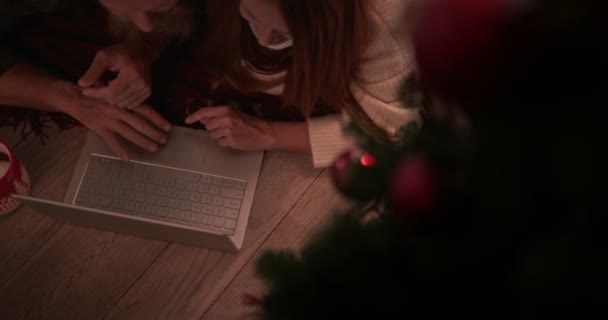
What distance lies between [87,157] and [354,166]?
0.79 meters

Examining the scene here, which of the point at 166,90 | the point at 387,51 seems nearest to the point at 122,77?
the point at 166,90

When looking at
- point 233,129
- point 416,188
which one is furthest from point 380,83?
point 416,188

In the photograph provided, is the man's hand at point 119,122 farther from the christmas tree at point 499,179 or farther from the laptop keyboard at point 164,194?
the christmas tree at point 499,179

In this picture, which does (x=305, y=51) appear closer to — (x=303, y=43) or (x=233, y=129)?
(x=303, y=43)

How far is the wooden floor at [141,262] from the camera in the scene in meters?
0.92

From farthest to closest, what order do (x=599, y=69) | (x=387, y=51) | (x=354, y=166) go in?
(x=387, y=51) < (x=354, y=166) < (x=599, y=69)

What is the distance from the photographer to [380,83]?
2.60ft

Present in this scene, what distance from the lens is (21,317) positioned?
91 cm

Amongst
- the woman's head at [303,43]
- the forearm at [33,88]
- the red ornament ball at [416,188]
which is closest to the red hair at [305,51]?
the woman's head at [303,43]

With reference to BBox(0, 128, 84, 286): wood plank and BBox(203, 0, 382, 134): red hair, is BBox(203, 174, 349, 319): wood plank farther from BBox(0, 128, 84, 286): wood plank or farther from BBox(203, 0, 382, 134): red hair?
BBox(0, 128, 84, 286): wood plank

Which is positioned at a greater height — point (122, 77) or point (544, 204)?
point (544, 204)

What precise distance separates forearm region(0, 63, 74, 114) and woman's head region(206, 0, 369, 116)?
1.02 ft

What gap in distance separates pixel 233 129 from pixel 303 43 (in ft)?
1.05

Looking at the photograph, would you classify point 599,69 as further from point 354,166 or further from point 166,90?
point 166,90
